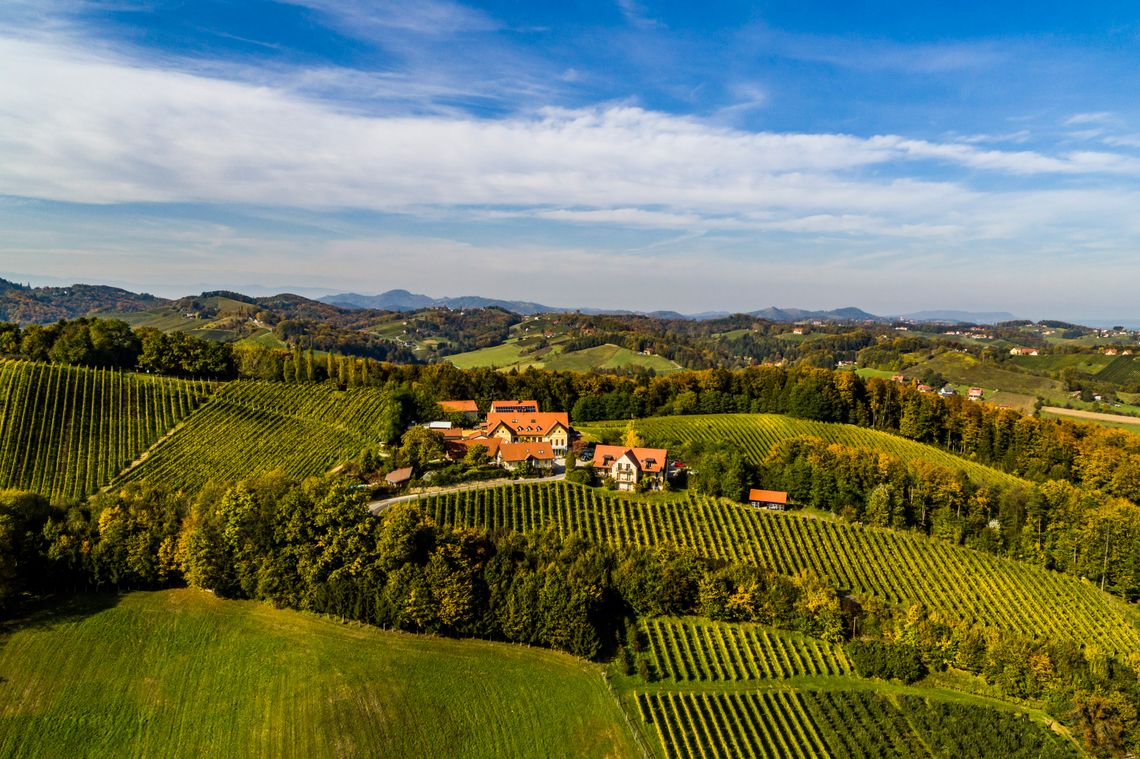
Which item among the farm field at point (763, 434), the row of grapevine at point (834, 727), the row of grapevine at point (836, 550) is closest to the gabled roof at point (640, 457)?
the row of grapevine at point (836, 550)

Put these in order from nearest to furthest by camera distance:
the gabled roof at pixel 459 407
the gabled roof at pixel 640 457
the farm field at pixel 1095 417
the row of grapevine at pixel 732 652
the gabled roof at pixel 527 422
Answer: the row of grapevine at pixel 732 652 < the gabled roof at pixel 640 457 < the gabled roof at pixel 527 422 < the gabled roof at pixel 459 407 < the farm field at pixel 1095 417

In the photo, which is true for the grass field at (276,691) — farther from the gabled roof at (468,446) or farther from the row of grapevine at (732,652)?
the gabled roof at (468,446)

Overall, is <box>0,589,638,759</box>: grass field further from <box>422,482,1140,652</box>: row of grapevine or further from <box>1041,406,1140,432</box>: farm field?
<box>1041,406,1140,432</box>: farm field

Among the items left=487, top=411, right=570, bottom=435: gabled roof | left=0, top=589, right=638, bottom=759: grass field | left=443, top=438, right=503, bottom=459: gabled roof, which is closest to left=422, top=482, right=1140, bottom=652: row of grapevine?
left=443, top=438, right=503, bottom=459: gabled roof

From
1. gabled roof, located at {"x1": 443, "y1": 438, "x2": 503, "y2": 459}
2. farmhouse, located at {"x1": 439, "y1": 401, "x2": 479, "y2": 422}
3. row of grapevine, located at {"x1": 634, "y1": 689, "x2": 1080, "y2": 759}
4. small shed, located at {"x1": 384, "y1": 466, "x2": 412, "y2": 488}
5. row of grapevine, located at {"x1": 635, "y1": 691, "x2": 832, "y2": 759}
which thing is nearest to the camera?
row of grapevine, located at {"x1": 635, "y1": 691, "x2": 832, "y2": 759}

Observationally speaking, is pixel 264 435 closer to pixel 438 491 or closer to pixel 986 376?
pixel 438 491

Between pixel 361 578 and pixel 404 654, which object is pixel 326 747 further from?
pixel 361 578
